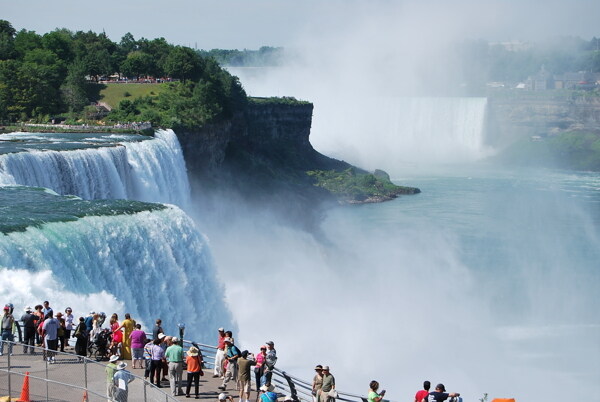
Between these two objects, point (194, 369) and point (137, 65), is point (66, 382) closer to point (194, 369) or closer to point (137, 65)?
point (194, 369)

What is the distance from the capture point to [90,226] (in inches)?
1011

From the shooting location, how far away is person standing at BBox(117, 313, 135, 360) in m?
17.0

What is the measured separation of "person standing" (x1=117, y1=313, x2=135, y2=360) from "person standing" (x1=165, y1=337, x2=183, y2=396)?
1501mm

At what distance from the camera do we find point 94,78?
230ft

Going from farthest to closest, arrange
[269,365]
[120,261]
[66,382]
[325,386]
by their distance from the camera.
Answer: [120,261] → [269,365] → [325,386] → [66,382]

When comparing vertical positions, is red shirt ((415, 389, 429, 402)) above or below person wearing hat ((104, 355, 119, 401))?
below

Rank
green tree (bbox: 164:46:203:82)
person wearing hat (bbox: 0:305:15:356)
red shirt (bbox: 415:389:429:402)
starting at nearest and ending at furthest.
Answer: red shirt (bbox: 415:389:429:402) < person wearing hat (bbox: 0:305:15:356) < green tree (bbox: 164:46:203:82)

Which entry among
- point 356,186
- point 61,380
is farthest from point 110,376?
point 356,186

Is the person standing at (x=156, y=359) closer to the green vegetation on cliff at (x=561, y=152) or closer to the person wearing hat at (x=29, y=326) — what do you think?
the person wearing hat at (x=29, y=326)

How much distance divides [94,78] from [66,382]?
5756cm

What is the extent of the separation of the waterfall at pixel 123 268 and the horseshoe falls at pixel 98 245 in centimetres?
3

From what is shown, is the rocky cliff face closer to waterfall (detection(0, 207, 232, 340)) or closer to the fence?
waterfall (detection(0, 207, 232, 340))

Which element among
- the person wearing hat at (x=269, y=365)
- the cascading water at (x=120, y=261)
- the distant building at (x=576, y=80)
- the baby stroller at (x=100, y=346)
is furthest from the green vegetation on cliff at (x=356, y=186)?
the distant building at (x=576, y=80)

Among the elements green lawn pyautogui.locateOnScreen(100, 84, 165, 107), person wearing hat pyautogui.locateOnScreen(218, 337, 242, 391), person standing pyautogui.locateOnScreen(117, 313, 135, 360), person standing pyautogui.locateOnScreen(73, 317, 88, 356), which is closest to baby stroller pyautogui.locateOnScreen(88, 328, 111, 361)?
person standing pyautogui.locateOnScreen(73, 317, 88, 356)
